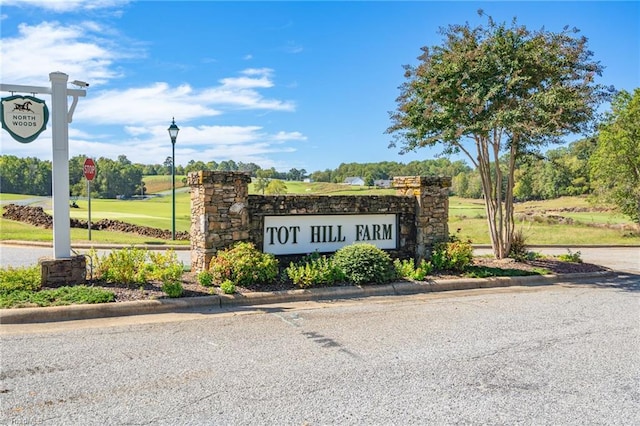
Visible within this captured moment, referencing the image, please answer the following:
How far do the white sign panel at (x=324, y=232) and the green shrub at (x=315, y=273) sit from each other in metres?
0.56

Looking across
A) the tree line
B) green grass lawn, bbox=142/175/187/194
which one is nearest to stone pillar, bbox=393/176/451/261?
the tree line

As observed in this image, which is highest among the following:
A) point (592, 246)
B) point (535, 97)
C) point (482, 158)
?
point (535, 97)

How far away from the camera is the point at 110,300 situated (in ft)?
21.4

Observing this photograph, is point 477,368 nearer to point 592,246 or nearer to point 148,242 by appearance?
point 148,242

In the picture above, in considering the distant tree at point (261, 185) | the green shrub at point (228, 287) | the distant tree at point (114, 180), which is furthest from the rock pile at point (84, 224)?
the distant tree at point (114, 180)

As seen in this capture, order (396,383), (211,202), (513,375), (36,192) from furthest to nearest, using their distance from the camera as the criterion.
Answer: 1. (36,192)
2. (211,202)
3. (513,375)
4. (396,383)

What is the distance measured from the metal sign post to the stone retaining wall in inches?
77.9

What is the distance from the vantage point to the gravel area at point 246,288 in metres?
6.95

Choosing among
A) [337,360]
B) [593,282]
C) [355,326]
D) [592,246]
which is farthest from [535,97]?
[592,246]

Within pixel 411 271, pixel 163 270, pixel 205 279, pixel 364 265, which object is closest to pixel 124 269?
pixel 163 270

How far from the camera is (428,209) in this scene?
34.0 feet

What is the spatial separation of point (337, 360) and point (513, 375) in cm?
168

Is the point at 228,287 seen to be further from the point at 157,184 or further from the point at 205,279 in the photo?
the point at 157,184

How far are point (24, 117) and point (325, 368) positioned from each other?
→ 19.2ft
